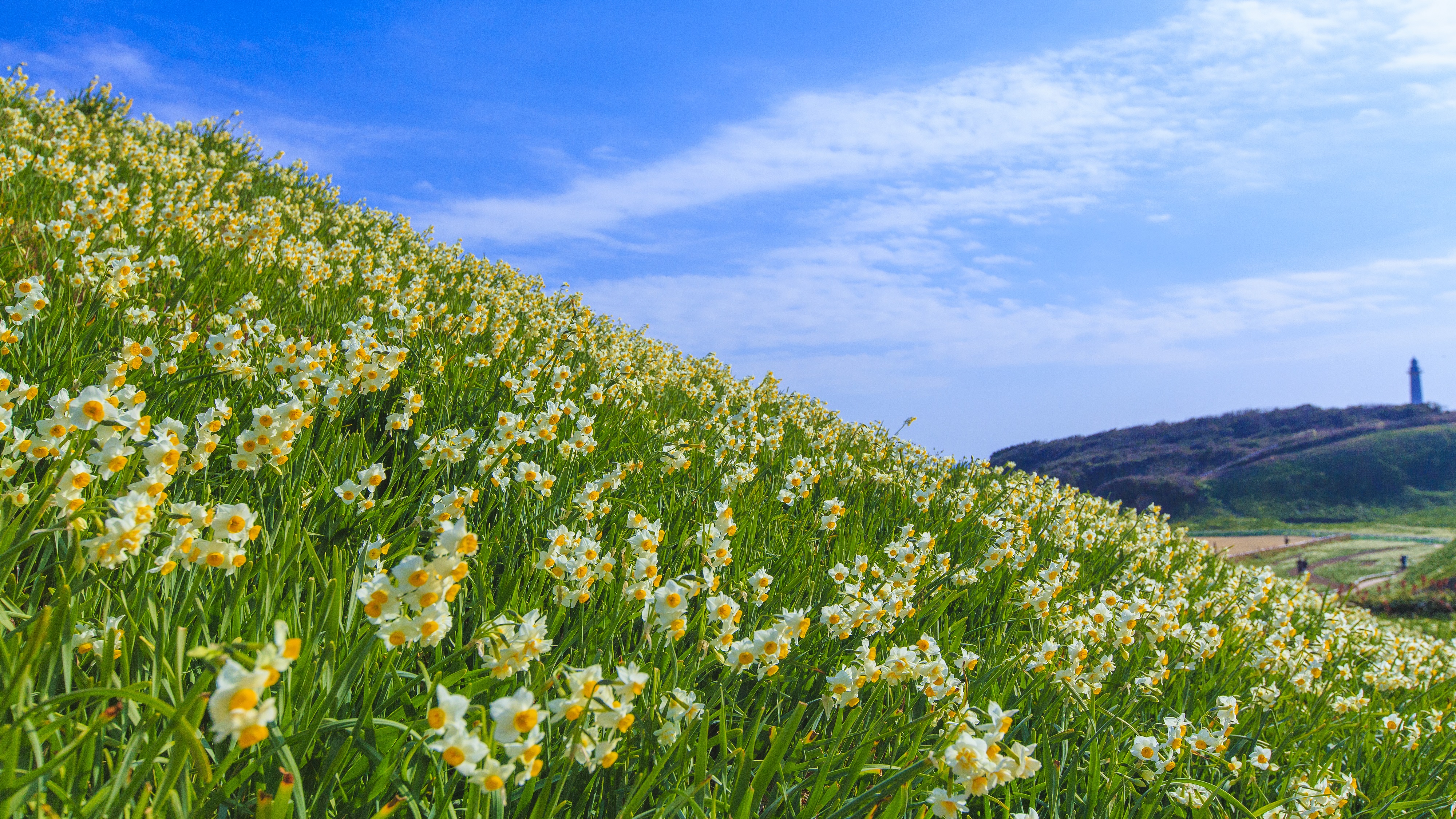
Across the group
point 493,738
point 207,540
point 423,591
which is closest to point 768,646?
point 493,738

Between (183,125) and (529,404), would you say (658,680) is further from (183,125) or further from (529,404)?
(183,125)

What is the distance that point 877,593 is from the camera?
328 centimetres

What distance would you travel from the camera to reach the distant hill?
197ft

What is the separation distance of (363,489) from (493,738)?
164cm

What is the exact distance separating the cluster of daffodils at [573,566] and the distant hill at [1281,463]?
5730 centimetres

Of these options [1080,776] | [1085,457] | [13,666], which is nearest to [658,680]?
[13,666]

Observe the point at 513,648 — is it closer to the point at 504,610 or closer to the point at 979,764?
the point at 504,610

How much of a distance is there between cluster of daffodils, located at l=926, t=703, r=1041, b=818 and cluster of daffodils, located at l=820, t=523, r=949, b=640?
760mm

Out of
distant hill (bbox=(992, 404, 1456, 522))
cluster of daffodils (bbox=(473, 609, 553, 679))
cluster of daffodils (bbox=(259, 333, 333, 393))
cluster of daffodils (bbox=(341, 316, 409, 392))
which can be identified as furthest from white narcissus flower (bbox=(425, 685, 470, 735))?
distant hill (bbox=(992, 404, 1456, 522))

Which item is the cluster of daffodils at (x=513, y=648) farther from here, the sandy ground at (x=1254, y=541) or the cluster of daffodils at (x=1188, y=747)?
the sandy ground at (x=1254, y=541)

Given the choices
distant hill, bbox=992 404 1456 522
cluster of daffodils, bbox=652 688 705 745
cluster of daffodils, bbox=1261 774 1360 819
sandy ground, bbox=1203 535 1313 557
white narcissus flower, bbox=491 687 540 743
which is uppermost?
white narcissus flower, bbox=491 687 540 743

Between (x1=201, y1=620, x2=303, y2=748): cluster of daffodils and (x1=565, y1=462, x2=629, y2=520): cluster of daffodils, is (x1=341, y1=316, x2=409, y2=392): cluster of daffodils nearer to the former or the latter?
(x1=565, y1=462, x2=629, y2=520): cluster of daffodils

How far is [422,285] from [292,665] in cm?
527

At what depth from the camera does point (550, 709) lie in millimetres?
1780
